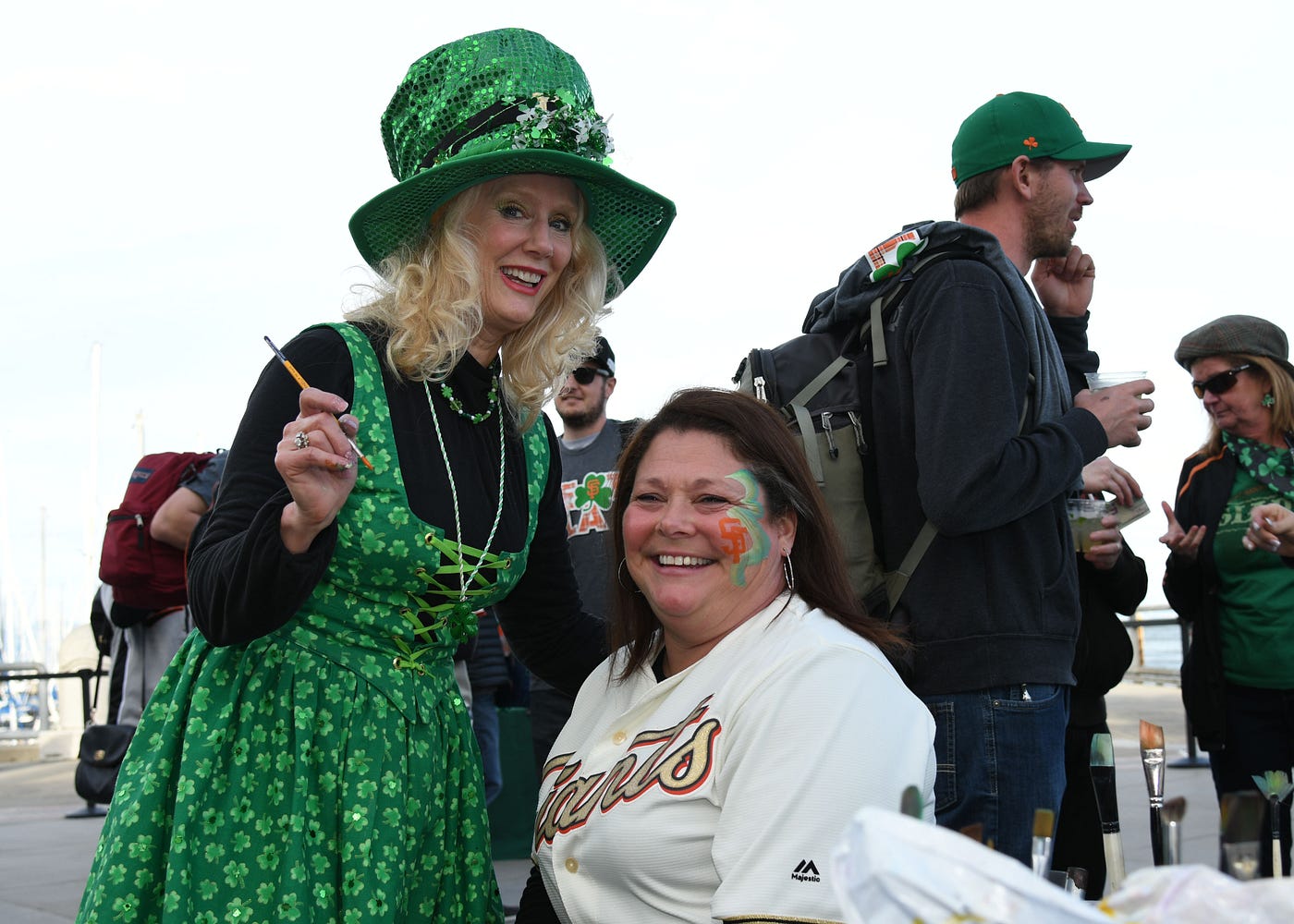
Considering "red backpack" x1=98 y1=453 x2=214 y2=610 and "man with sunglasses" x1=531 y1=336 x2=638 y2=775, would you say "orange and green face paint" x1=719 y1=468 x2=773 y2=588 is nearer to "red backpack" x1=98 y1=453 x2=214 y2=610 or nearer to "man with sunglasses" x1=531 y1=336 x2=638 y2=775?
"man with sunglasses" x1=531 y1=336 x2=638 y2=775

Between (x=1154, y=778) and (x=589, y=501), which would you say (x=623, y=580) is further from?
(x=589, y=501)

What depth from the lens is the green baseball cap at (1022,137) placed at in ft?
9.84

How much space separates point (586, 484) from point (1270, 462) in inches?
98.6

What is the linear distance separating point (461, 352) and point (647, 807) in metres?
0.88

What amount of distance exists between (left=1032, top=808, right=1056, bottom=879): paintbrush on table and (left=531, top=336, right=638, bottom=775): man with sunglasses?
329 cm

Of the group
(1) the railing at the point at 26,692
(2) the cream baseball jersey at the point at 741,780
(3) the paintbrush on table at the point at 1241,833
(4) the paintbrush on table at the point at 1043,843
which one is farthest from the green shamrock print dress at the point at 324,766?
(1) the railing at the point at 26,692

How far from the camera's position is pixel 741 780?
6.18 ft

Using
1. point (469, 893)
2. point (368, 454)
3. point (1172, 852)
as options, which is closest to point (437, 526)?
point (368, 454)

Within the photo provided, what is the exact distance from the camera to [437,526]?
2.15m

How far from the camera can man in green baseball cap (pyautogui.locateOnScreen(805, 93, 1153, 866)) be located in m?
2.44

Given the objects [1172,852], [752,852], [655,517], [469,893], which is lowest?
[469,893]

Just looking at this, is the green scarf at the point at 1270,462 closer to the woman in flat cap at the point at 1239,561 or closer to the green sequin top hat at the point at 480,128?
the woman in flat cap at the point at 1239,561

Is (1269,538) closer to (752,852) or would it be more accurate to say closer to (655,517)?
(655,517)

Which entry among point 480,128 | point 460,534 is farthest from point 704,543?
point 480,128
